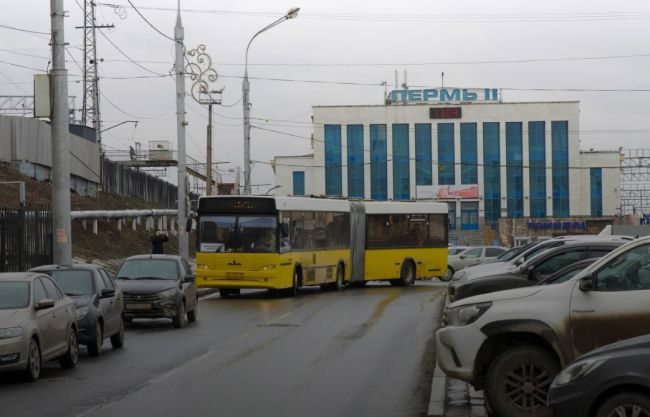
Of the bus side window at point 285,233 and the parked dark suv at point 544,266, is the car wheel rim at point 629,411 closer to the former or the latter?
the parked dark suv at point 544,266

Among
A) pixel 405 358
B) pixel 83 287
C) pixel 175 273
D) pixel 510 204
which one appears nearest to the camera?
pixel 405 358

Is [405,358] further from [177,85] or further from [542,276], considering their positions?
[177,85]

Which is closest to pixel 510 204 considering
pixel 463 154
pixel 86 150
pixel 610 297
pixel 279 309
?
pixel 463 154

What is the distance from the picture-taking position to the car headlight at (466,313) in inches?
402

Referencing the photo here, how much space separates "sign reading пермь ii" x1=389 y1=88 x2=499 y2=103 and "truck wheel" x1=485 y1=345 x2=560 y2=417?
91.7 m

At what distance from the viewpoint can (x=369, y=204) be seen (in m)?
36.9

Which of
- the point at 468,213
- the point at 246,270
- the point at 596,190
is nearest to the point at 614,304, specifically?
the point at 246,270

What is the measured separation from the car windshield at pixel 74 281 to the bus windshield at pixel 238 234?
12.4m

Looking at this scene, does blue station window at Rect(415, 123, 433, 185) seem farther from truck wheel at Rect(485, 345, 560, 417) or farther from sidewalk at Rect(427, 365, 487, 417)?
truck wheel at Rect(485, 345, 560, 417)

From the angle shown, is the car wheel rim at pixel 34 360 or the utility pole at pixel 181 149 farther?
the utility pole at pixel 181 149

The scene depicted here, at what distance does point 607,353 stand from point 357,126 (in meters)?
93.7

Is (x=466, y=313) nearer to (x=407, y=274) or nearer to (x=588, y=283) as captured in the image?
(x=588, y=283)

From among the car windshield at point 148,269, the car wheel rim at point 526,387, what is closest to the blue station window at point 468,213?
the car windshield at point 148,269

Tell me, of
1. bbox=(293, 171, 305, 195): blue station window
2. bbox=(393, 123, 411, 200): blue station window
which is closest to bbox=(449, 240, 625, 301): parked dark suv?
bbox=(393, 123, 411, 200): blue station window
